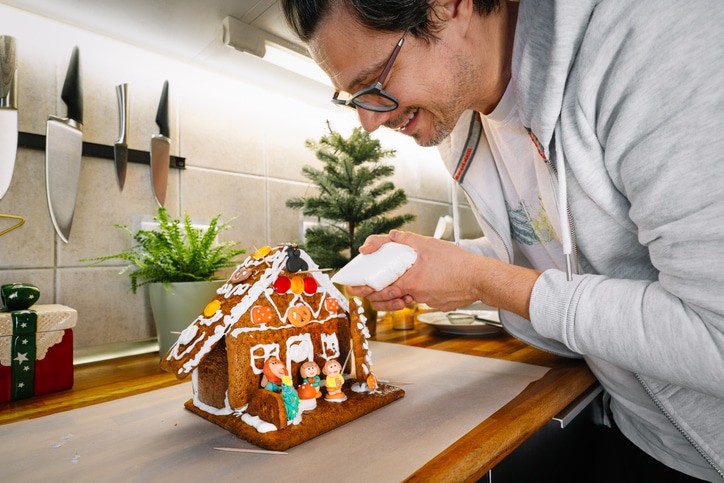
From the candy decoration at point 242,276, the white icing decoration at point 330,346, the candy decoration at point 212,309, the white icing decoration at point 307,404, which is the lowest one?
the white icing decoration at point 307,404

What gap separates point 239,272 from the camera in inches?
28.6

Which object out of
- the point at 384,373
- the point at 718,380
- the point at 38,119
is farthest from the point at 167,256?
the point at 718,380

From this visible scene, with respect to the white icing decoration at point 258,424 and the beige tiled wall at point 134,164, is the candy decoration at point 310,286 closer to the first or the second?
the white icing decoration at point 258,424

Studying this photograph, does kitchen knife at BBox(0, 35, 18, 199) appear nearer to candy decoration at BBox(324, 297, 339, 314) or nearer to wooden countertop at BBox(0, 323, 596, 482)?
wooden countertop at BBox(0, 323, 596, 482)

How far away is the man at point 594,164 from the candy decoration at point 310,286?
9 centimetres

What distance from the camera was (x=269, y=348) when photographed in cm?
67

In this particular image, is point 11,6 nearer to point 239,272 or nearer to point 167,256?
point 167,256

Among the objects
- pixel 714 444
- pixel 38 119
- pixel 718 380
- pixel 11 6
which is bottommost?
pixel 714 444

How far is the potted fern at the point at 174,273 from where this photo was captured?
3.21 feet

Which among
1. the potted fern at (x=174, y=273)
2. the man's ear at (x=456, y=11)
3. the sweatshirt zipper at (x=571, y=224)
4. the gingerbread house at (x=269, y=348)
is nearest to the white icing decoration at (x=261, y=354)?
the gingerbread house at (x=269, y=348)

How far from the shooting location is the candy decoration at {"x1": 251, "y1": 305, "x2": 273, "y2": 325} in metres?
0.66

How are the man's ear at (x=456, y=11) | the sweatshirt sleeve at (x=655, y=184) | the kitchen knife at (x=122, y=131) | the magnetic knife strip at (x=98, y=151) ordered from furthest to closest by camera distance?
the kitchen knife at (x=122, y=131)
the magnetic knife strip at (x=98, y=151)
the man's ear at (x=456, y=11)
the sweatshirt sleeve at (x=655, y=184)

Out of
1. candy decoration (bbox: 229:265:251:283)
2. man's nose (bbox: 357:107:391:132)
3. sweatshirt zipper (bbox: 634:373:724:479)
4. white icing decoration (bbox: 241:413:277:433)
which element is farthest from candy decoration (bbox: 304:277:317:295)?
sweatshirt zipper (bbox: 634:373:724:479)

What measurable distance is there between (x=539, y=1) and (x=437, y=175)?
162cm
